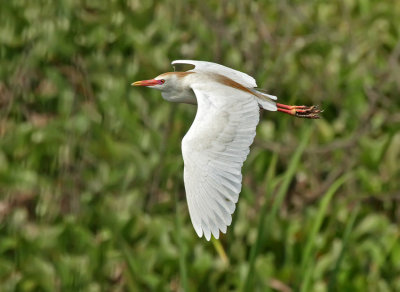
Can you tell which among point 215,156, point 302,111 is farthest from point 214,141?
point 302,111

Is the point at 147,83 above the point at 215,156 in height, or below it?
above

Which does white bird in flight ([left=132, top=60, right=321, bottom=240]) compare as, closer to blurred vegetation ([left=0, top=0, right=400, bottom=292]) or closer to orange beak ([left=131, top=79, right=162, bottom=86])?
orange beak ([left=131, top=79, right=162, bottom=86])

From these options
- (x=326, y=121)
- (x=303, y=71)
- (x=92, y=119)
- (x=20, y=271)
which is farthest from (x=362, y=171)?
(x=20, y=271)

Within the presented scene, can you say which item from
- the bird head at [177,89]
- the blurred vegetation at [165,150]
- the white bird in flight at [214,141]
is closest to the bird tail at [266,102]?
the white bird in flight at [214,141]

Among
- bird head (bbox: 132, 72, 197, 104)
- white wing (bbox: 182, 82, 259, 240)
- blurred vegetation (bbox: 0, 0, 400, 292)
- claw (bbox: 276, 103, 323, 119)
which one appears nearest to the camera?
white wing (bbox: 182, 82, 259, 240)

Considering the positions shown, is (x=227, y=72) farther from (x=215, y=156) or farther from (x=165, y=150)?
(x=165, y=150)

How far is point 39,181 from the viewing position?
3.15 m

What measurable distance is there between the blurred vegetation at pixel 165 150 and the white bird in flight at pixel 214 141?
1.08 metres

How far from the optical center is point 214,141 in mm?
1539

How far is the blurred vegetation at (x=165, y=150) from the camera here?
295 centimetres

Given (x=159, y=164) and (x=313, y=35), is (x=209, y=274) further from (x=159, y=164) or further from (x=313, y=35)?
(x=313, y=35)

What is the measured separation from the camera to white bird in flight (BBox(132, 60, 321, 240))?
1472 mm

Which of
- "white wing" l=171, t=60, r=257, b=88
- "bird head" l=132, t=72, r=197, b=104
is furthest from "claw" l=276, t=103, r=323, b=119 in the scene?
"bird head" l=132, t=72, r=197, b=104

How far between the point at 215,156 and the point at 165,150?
5.18 feet
